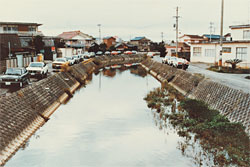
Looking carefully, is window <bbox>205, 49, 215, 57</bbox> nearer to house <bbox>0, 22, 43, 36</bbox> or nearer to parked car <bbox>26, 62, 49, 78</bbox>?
parked car <bbox>26, 62, 49, 78</bbox>

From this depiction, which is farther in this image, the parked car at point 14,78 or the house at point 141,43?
the house at point 141,43

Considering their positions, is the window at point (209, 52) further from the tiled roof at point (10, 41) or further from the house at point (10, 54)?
the tiled roof at point (10, 41)

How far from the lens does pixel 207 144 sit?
14.7 meters

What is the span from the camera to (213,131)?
1591 centimetres

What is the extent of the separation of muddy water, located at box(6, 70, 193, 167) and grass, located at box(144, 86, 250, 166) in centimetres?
127

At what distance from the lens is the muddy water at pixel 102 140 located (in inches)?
531

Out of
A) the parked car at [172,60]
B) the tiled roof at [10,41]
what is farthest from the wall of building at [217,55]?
the tiled roof at [10,41]

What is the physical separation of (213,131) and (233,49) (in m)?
28.6

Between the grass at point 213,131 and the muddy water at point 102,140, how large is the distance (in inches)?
49.9

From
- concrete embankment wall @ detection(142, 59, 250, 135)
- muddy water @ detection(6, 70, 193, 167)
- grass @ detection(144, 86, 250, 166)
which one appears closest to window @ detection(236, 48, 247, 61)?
concrete embankment wall @ detection(142, 59, 250, 135)

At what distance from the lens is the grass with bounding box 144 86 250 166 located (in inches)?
508

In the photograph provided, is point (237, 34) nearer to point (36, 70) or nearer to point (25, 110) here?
point (36, 70)

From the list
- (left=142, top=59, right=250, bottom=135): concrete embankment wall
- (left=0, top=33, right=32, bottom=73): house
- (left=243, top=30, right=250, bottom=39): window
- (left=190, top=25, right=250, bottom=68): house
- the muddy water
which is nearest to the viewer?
the muddy water

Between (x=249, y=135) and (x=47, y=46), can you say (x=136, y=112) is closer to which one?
(x=249, y=135)
